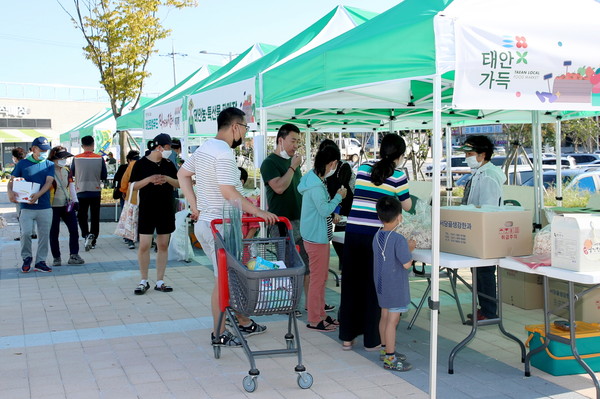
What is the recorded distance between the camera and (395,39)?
12.8 feet

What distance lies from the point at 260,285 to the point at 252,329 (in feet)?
5.20

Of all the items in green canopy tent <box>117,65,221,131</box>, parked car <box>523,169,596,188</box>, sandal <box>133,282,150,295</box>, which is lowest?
sandal <box>133,282,150,295</box>

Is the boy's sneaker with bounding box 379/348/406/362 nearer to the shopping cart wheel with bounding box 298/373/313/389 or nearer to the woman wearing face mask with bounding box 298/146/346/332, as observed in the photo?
the shopping cart wheel with bounding box 298/373/313/389

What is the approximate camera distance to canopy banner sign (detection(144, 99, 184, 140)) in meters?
8.81

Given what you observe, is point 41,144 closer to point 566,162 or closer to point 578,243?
point 578,243

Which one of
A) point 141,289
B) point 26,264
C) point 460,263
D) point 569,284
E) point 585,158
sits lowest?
point 141,289

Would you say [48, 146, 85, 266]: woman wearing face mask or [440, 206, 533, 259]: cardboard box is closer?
[440, 206, 533, 259]: cardboard box

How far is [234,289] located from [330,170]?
5.08 ft

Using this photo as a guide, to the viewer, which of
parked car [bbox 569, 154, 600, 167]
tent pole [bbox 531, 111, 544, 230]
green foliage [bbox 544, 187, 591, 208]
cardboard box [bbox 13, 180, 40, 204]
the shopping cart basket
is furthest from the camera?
parked car [bbox 569, 154, 600, 167]

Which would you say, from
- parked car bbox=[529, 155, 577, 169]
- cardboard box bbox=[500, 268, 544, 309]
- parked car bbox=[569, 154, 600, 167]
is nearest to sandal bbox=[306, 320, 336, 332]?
cardboard box bbox=[500, 268, 544, 309]

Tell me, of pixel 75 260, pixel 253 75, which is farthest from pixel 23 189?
pixel 253 75

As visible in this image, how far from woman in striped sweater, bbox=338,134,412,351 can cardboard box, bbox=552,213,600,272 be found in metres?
1.18

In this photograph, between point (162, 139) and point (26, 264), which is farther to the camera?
point (26, 264)

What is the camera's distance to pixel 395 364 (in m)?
4.55
